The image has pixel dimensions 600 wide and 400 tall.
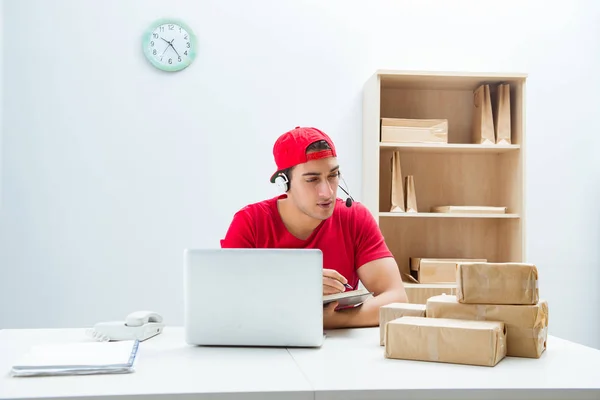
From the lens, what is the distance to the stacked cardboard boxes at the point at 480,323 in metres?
1.39

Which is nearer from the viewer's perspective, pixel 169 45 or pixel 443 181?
pixel 169 45

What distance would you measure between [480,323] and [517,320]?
10cm

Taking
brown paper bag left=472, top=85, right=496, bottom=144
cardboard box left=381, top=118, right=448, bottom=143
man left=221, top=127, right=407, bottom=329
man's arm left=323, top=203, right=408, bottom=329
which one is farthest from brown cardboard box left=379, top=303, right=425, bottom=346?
brown paper bag left=472, top=85, right=496, bottom=144

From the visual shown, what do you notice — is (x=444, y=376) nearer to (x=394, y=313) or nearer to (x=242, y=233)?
(x=394, y=313)

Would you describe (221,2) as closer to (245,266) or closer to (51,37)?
(51,37)

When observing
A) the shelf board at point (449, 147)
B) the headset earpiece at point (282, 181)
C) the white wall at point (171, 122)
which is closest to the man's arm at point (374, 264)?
the headset earpiece at point (282, 181)

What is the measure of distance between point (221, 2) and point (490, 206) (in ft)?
5.95

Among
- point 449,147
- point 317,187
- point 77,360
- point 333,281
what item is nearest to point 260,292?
point 333,281

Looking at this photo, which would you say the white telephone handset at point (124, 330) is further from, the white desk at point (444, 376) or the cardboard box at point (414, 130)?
the cardboard box at point (414, 130)

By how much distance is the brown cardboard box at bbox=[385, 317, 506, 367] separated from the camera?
1.38 m

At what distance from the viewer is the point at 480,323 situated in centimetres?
146

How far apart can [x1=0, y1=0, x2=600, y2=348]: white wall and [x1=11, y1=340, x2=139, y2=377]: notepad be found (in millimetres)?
2014

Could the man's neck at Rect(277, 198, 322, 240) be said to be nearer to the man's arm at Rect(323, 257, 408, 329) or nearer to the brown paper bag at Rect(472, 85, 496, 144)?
the man's arm at Rect(323, 257, 408, 329)

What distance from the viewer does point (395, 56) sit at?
3633 millimetres
